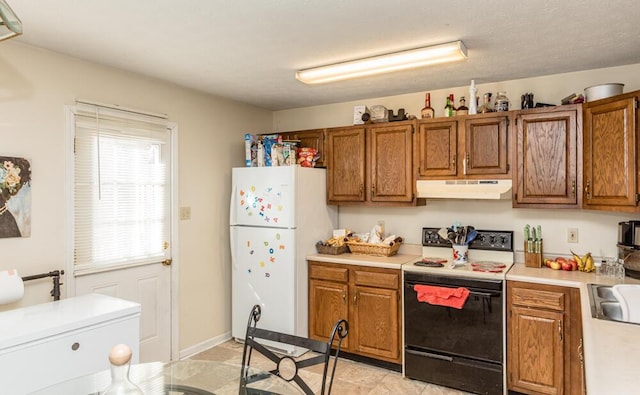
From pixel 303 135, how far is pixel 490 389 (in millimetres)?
2725

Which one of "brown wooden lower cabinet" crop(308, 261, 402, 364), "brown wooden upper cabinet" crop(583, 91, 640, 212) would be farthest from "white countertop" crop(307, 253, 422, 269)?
"brown wooden upper cabinet" crop(583, 91, 640, 212)

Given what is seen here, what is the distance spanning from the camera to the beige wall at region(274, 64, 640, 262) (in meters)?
2.99

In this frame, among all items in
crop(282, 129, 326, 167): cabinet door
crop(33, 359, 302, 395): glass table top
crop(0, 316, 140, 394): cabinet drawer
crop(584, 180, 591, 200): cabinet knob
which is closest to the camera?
crop(33, 359, 302, 395): glass table top

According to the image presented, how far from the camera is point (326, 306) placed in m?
3.56

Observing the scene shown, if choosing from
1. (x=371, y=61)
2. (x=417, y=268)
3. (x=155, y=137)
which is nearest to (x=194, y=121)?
(x=155, y=137)

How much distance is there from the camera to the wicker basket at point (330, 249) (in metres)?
3.68

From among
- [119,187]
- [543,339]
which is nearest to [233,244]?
[119,187]

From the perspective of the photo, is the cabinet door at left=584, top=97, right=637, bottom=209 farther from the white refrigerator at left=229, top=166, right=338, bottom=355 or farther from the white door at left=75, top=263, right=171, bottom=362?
the white door at left=75, top=263, right=171, bottom=362

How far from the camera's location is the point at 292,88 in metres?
3.56

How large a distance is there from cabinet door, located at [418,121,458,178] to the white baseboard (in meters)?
2.47

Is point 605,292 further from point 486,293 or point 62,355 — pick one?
point 62,355

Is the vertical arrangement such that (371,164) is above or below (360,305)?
above

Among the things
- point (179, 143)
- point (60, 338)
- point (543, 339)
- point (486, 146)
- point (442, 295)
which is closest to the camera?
point (60, 338)

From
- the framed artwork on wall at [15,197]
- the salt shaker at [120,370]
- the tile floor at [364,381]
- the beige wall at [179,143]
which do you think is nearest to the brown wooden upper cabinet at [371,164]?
the beige wall at [179,143]
